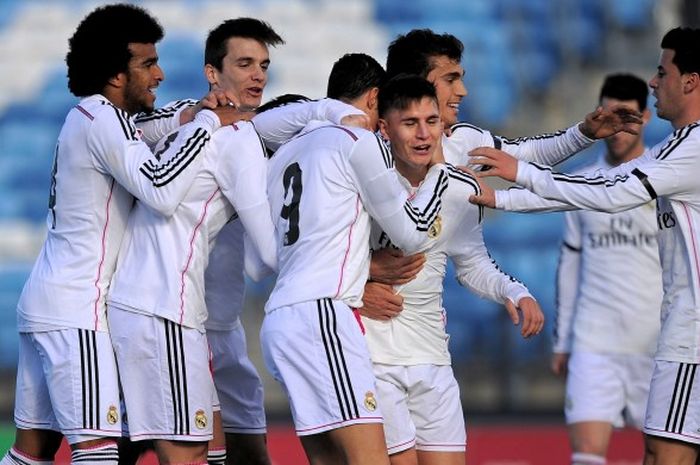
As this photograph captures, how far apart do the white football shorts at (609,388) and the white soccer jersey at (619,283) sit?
65mm

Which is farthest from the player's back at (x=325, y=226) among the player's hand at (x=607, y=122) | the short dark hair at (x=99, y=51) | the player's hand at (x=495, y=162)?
the player's hand at (x=607, y=122)

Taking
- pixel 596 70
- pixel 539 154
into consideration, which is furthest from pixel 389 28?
pixel 539 154

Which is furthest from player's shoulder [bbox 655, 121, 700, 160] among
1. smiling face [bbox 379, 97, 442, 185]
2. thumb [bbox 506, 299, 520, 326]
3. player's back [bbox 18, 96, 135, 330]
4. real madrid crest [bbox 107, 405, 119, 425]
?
real madrid crest [bbox 107, 405, 119, 425]

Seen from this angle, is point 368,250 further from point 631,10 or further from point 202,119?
point 631,10

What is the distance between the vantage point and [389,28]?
1238cm

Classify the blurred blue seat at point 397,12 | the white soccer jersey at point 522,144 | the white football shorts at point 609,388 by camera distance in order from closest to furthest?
the white soccer jersey at point 522,144
the white football shorts at point 609,388
the blurred blue seat at point 397,12

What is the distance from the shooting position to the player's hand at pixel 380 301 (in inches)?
223

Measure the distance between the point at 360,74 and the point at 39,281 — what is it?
1.48 metres

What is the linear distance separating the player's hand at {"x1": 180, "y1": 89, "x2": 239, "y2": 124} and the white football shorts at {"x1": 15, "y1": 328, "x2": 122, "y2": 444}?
38.1 inches

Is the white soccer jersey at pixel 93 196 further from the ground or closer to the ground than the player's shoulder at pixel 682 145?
closer to the ground

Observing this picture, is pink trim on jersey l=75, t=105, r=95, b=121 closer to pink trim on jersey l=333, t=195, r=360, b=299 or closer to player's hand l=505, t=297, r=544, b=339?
pink trim on jersey l=333, t=195, r=360, b=299

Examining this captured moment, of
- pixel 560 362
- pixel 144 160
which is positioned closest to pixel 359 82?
pixel 144 160

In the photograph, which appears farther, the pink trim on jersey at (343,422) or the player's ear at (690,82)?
the player's ear at (690,82)

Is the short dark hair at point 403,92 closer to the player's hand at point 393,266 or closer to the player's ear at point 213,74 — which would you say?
the player's hand at point 393,266
